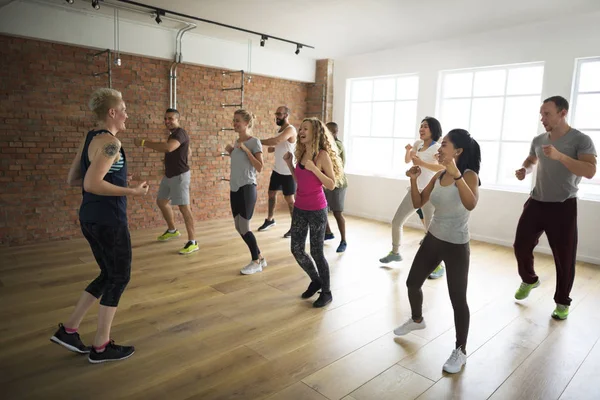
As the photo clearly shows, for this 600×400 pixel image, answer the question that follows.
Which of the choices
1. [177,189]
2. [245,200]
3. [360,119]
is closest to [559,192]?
[245,200]

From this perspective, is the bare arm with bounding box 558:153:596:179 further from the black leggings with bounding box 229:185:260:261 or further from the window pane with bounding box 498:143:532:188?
the window pane with bounding box 498:143:532:188

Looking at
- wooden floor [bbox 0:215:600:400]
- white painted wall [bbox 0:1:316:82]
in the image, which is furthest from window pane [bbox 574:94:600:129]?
white painted wall [bbox 0:1:316:82]

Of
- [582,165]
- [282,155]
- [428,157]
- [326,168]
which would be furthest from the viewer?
[282,155]

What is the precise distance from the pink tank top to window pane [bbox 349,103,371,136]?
4.85 meters

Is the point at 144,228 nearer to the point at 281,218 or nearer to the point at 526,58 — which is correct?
the point at 281,218

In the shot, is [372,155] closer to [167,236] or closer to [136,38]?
[167,236]

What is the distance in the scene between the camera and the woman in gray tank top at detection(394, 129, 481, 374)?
243 cm

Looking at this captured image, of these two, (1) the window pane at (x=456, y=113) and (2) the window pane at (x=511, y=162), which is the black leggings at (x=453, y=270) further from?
(1) the window pane at (x=456, y=113)

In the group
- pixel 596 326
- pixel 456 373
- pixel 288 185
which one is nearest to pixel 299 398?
pixel 456 373

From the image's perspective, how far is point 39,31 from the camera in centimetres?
503

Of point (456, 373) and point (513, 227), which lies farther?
point (513, 227)

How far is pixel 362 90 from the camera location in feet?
26.0

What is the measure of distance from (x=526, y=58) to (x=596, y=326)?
12.3 feet

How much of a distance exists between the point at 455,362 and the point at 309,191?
1.55 meters
